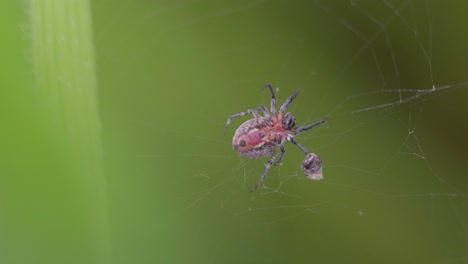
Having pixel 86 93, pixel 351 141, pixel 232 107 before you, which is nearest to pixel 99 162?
pixel 86 93

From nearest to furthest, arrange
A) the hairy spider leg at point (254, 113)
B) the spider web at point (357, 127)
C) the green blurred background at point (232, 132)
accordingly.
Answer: the green blurred background at point (232, 132) → the spider web at point (357, 127) → the hairy spider leg at point (254, 113)

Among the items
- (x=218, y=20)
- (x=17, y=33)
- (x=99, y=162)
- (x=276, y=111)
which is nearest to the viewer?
(x=17, y=33)

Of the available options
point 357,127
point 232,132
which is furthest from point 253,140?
point 357,127

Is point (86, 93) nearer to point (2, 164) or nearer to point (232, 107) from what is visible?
point (2, 164)

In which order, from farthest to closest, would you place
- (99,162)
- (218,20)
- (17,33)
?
(218,20), (99,162), (17,33)

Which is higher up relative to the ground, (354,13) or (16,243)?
(354,13)

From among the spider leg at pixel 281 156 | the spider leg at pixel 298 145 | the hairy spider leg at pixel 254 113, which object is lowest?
the spider leg at pixel 281 156
